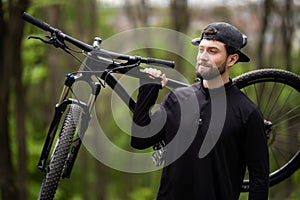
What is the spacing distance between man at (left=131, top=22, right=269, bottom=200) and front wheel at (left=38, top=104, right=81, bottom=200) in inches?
24.6

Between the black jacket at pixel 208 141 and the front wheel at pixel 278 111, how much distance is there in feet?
3.07

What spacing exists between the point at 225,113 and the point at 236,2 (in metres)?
13.3

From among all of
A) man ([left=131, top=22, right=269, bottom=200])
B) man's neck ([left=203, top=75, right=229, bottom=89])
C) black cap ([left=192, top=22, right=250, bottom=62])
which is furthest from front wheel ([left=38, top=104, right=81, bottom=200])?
Answer: black cap ([left=192, top=22, right=250, bottom=62])

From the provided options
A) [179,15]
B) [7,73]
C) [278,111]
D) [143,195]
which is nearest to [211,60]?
[278,111]

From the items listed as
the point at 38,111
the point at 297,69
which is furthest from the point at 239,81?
the point at 38,111

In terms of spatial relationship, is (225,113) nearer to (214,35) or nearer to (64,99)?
(214,35)

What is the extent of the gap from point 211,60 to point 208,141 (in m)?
0.50

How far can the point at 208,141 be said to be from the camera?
3.45 meters

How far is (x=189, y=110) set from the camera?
353 centimetres

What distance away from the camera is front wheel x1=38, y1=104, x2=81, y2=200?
4008 millimetres

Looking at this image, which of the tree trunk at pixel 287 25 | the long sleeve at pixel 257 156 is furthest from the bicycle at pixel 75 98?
Answer: the tree trunk at pixel 287 25

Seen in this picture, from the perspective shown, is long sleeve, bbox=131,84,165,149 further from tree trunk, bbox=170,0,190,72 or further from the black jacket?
tree trunk, bbox=170,0,190,72

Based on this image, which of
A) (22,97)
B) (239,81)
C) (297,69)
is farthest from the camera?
(297,69)

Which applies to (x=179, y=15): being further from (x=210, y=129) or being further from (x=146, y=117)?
(x=210, y=129)
